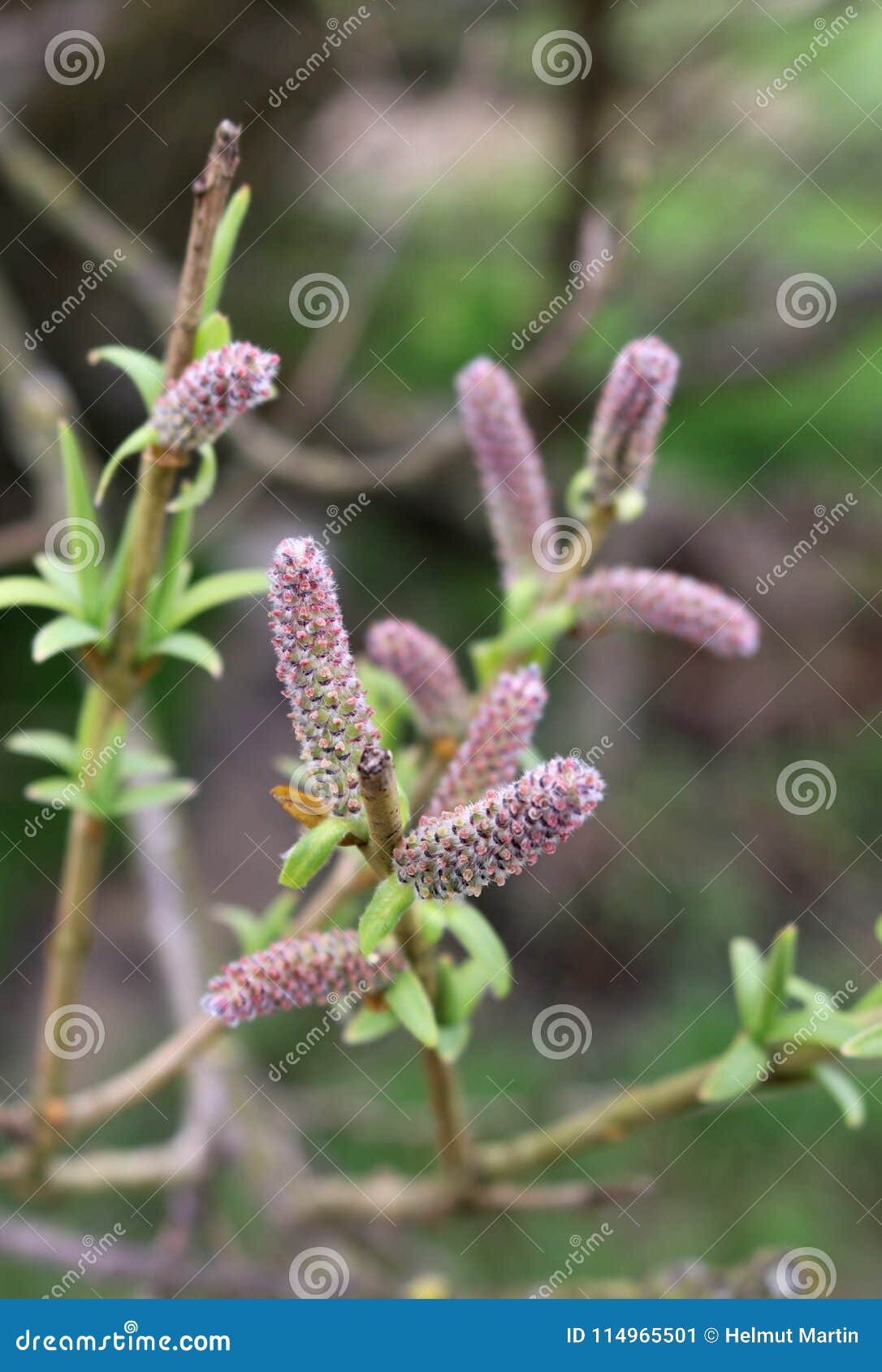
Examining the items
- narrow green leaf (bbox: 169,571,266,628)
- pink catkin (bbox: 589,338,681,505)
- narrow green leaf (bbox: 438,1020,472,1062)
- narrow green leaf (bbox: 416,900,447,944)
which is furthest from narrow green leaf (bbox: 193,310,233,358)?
narrow green leaf (bbox: 438,1020,472,1062)

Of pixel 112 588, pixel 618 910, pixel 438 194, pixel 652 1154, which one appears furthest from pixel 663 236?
pixel 112 588

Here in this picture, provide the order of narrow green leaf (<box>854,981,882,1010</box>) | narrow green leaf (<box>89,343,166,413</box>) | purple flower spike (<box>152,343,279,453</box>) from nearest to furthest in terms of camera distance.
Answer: purple flower spike (<box>152,343,279,453</box>) < narrow green leaf (<box>89,343,166,413</box>) < narrow green leaf (<box>854,981,882,1010</box>)

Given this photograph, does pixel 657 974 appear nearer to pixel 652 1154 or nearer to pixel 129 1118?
pixel 652 1154

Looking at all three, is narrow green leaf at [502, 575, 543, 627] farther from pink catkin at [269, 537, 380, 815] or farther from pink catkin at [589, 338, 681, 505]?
pink catkin at [269, 537, 380, 815]

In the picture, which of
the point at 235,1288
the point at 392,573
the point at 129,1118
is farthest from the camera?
the point at 392,573

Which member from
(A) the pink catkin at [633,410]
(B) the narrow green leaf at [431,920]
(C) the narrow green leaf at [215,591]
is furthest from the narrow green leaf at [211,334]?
(B) the narrow green leaf at [431,920]

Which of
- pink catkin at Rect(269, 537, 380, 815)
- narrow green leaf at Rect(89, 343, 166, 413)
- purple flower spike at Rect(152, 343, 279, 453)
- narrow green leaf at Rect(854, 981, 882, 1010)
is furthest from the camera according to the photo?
narrow green leaf at Rect(854, 981, 882, 1010)
